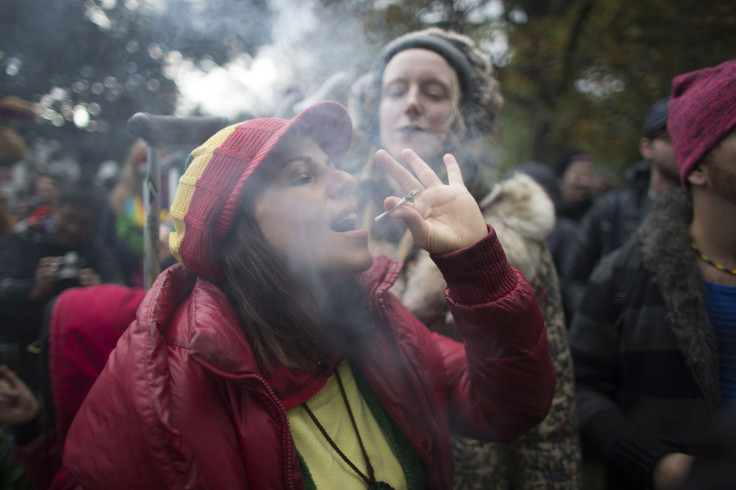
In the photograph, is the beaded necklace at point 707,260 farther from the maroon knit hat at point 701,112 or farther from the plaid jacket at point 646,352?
the maroon knit hat at point 701,112

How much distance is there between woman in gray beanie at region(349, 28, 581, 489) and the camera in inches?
73.0

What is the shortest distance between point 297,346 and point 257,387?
0.26 meters

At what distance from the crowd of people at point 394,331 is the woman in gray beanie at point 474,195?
0.4 inches

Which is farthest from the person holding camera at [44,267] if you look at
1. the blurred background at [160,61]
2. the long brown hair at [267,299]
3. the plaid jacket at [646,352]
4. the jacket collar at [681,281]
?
the jacket collar at [681,281]

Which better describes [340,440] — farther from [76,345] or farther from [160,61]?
[160,61]

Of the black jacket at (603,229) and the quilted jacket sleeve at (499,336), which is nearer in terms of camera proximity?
the quilted jacket sleeve at (499,336)

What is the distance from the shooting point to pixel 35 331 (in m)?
2.38

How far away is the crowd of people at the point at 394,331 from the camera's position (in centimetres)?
112

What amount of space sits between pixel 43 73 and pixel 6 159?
2.82 feet

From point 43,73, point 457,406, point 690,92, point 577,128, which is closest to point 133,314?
point 457,406

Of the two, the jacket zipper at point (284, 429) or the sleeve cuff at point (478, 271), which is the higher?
the sleeve cuff at point (478, 271)

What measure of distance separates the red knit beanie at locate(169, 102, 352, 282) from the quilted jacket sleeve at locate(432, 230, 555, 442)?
605 millimetres

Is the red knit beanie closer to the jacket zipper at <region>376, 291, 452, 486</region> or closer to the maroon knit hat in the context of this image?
the jacket zipper at <region>376, 291, 452, 486</region>

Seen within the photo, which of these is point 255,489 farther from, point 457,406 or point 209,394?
point 457,406
